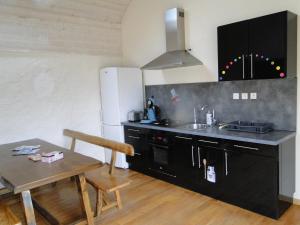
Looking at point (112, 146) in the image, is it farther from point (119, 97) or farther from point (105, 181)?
point (119, 97)

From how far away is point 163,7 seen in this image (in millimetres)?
3951

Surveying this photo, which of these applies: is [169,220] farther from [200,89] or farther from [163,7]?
[163,7]

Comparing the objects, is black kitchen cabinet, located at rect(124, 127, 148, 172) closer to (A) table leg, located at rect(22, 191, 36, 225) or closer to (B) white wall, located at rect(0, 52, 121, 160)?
(B) white wall, located at rect(0, 52, 121, 160)

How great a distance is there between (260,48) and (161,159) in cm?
199

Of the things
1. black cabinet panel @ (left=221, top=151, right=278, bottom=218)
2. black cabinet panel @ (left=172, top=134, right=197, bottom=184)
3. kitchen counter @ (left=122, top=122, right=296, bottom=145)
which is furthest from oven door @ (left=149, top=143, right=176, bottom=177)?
black cabinet panel @ (left=221, top=151, right=278, bottom=218)

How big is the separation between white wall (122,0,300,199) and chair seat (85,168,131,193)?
1868 millimetres

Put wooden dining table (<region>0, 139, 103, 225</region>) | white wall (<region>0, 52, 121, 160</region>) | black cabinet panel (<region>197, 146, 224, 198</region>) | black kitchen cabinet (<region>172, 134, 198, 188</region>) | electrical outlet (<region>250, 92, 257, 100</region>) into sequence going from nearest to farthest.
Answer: wooden dining table (<region>0, 139, 103, 225</region>), black cabinet panel (<region>197, 146, 224, 198</region>), electrical outlet (<region>250, 92, 257, 100</region>), black kitchen cabinet (<region>172, 134, 198, 188</region>), white wall (<region>0, 52, 121, 160</region>)

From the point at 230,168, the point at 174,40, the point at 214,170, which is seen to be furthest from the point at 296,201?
the point at 174,40

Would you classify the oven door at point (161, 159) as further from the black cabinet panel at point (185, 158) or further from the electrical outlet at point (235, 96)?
the electrical outlet at point (235, 96)

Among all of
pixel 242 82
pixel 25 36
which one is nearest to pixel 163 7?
pixel 242 82

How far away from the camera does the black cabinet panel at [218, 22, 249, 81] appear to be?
272 cm

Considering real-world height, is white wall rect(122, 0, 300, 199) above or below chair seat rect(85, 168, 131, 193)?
above

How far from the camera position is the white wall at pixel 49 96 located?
11.7 ft

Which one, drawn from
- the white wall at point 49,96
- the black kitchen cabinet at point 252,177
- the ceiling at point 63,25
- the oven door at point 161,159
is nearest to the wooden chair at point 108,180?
the oven door at point 161,159
